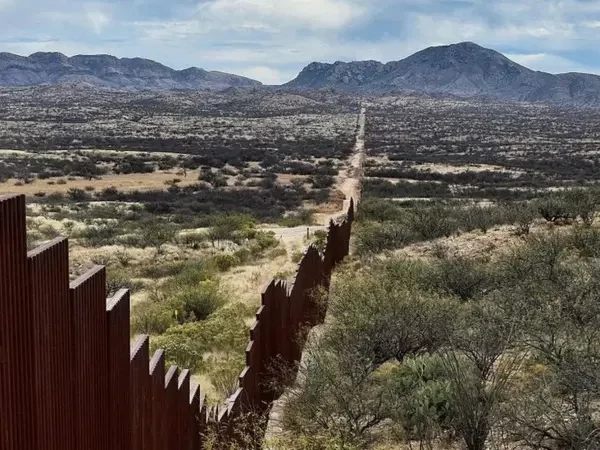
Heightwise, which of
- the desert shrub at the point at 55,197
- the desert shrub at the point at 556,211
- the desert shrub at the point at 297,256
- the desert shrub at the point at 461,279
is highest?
the desert shrub at the point at 556,211

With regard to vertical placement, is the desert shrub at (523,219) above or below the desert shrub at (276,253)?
above

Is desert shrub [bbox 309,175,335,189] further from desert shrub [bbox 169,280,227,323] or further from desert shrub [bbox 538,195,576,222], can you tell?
desert shrub [bbox 169,280,227,323]

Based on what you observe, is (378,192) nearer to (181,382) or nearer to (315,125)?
(181,382)

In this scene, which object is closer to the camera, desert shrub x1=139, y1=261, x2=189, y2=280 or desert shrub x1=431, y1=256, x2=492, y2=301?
desert shrub x1=431, y1=256, x2=492, y2=301

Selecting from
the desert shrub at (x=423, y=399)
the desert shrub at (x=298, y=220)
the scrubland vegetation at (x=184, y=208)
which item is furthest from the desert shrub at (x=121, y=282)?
the desert shrub at (x=298, y=220)

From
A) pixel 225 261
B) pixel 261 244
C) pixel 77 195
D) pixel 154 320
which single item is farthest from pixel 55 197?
pixel 154 320

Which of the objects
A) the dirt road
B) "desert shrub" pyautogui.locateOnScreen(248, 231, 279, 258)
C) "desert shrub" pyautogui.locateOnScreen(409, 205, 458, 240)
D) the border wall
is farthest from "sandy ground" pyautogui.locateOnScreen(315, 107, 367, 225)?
the border wall

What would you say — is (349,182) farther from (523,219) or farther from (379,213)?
(523,219)

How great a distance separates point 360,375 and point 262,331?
1.95 m

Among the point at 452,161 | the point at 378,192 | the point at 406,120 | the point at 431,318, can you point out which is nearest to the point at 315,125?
the point at 406,120

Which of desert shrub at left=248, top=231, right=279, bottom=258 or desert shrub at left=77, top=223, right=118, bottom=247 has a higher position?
desert shrub at left=248, top=231, right=279, bottom=258

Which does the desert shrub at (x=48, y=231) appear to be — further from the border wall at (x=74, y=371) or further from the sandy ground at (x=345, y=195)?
the border wall at (x=74, y=371)

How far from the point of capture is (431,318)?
39.7ft

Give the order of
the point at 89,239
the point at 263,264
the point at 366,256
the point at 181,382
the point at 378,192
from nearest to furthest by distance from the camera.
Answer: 1. the point at 181,382
2. the point at 366,256
3. the point at 263,264
4. the point at 89,239
5. the point at 378,192
